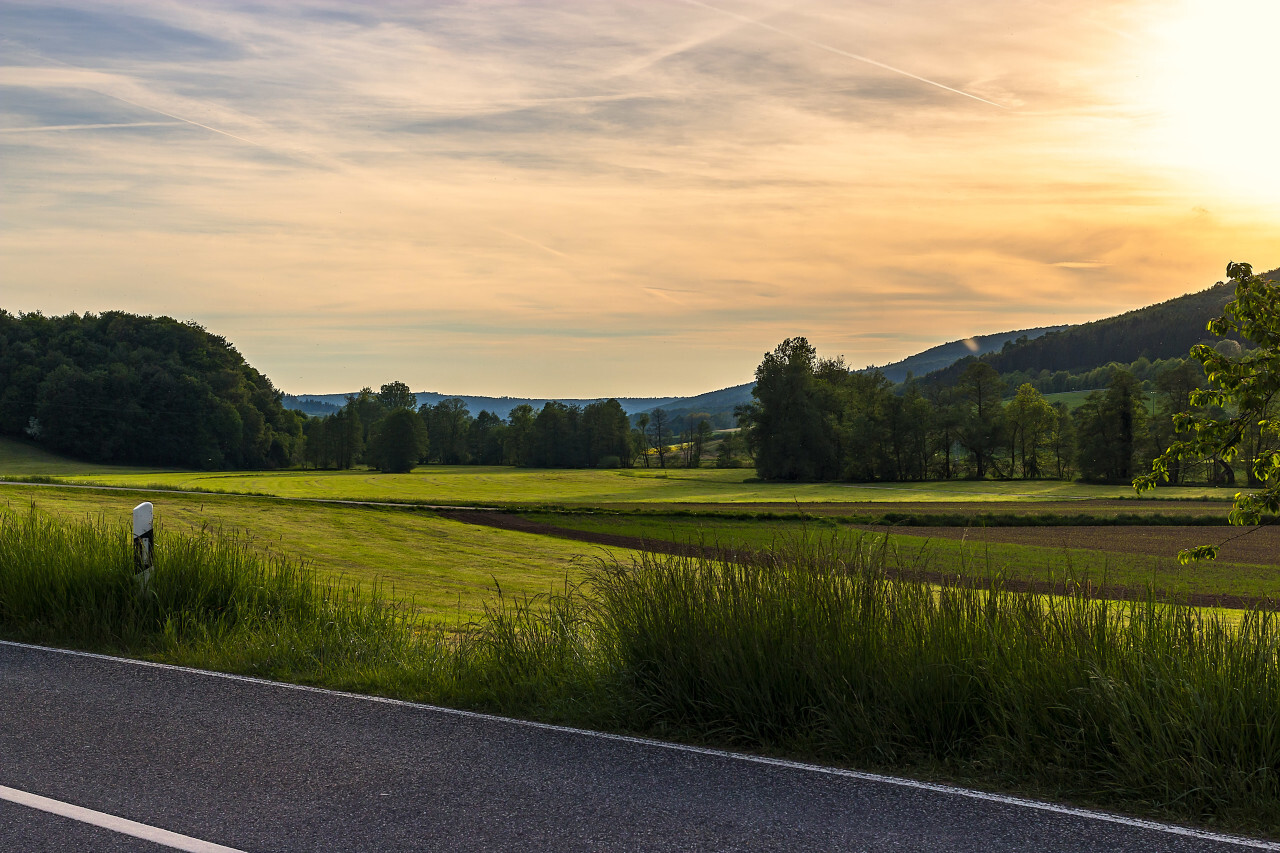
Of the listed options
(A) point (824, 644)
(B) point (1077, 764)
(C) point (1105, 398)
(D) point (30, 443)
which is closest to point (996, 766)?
(B) point (1077, 764)

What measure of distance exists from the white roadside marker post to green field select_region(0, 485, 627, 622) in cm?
753

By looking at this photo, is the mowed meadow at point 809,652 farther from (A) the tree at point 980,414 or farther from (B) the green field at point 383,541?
(A) the tree at point 980,414

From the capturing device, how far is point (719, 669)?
647 centimetres

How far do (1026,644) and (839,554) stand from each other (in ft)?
5.51

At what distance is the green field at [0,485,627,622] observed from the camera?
24.5m

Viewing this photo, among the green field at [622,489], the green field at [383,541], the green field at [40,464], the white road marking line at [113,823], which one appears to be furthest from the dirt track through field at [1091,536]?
the green field at [40,464]

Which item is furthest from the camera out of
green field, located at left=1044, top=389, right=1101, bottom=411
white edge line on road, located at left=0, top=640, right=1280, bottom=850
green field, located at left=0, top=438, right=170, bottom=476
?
green field, located at left=1044, top=389, right=1101, bottom=411

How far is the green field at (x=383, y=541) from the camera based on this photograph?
2448 centimetres

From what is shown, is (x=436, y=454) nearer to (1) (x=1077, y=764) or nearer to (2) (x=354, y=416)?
(2) (x=354, y=416)

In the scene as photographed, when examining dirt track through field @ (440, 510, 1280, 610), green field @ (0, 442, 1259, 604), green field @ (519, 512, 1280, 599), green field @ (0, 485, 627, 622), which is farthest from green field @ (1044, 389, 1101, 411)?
green field @ (0, 485, 627, 622)

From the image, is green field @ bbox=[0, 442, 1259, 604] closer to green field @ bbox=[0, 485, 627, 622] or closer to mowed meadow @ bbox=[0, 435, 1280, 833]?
green field @ bbox=[0, 485, 627, 622]

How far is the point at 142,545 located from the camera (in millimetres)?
9805

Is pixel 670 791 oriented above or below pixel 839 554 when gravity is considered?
below

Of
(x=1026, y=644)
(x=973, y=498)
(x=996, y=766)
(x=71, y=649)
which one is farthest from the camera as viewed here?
(x=973, y=498)
